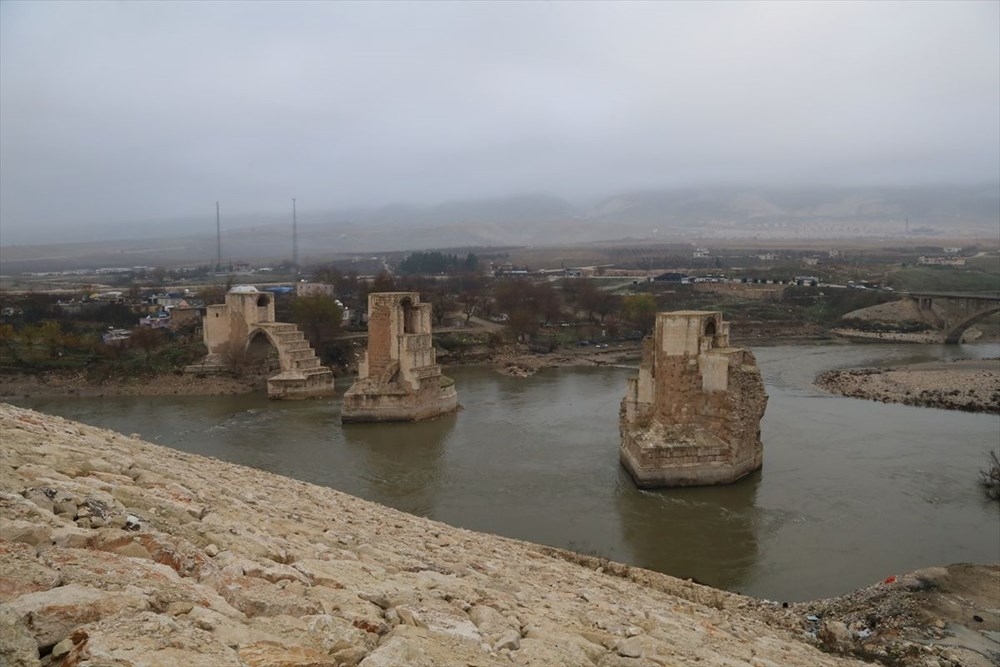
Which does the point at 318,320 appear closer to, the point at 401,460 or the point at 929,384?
the point at 401,460

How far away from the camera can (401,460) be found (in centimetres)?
2059

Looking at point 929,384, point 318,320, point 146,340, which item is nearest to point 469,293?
point 318,320

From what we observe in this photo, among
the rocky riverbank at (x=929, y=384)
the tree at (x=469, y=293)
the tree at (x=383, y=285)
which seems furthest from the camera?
the tree at (x=469, y=293)

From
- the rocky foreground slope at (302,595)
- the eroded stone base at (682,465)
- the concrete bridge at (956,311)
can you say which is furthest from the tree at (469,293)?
the rocky foreground slope at (302,595)

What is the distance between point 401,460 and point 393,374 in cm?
493

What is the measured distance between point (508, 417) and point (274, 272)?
78.8 m

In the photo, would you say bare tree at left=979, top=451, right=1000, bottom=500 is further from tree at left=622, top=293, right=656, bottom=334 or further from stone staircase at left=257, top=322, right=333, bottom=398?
tree at left=622, top=293, right=656, bottom=334

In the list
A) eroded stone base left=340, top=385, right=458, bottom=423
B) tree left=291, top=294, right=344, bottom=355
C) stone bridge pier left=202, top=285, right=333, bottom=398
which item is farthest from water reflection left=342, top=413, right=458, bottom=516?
tree left=291, top=294, right=344, bottom=355

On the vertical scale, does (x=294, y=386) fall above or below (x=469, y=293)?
below

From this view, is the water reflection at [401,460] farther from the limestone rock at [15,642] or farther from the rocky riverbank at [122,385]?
the limestone rock at [15,642]

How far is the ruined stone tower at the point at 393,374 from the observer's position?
24.6 m

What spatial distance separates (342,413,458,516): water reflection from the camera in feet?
56.1

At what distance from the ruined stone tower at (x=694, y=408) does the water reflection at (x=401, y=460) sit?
16.8 feet

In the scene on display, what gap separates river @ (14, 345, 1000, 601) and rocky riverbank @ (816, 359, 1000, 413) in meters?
1.39
